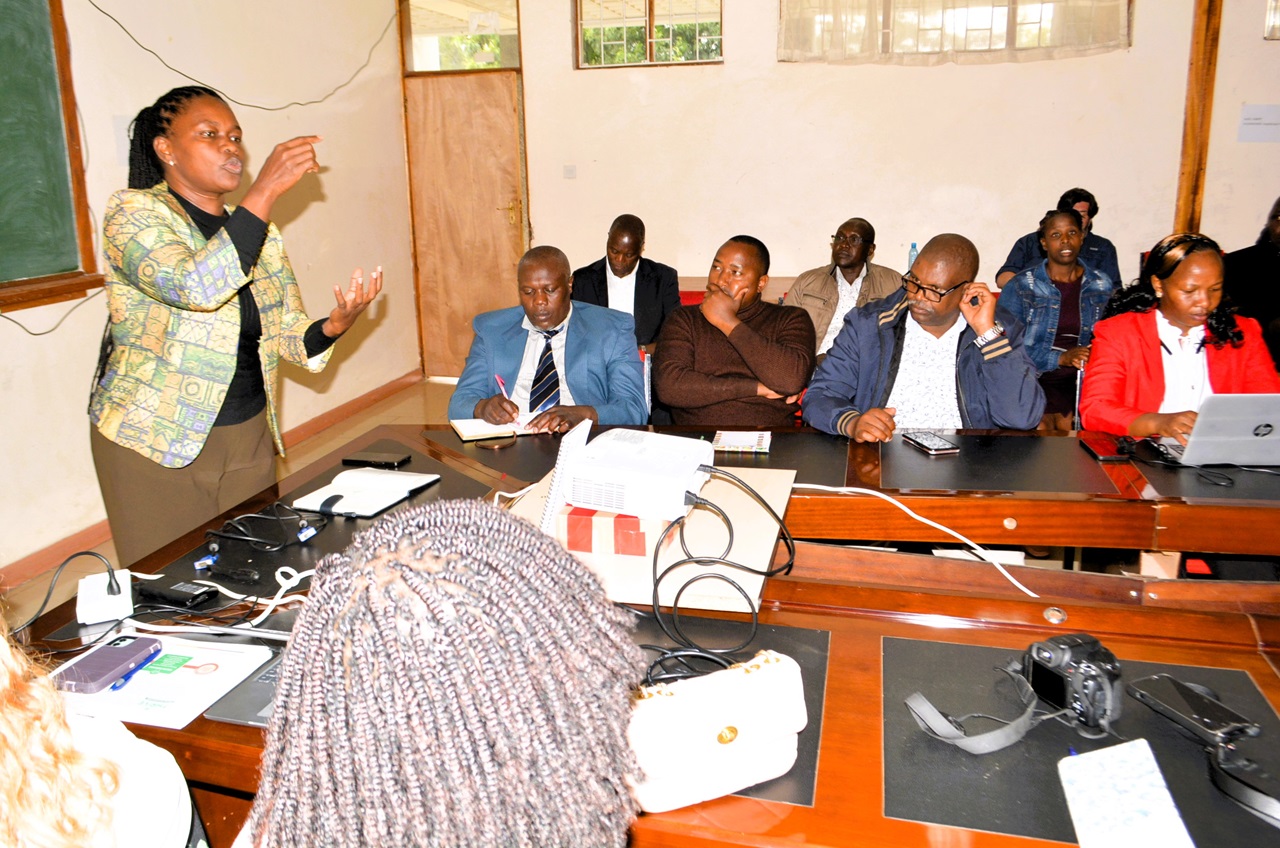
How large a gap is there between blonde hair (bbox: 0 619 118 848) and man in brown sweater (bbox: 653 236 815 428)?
7.34ft

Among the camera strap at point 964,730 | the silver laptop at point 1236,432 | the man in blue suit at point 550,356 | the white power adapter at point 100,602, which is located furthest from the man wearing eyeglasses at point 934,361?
the white power adapter at point 100,602

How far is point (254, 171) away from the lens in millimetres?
4438

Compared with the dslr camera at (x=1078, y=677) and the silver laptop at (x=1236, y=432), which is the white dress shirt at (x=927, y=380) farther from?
the dslr camera at (x=1078, y=677)

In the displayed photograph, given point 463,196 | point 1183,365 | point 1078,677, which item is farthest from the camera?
point 463,196

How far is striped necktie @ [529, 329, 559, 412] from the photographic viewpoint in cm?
287

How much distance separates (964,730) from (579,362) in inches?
77.5

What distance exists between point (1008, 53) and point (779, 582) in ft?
15.8

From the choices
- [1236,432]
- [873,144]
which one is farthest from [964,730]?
[873,144]

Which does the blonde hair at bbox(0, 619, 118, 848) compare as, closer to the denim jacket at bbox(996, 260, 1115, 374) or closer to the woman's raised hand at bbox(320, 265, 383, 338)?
the woman's raised hand at bbox(320, 265, 383, 338)

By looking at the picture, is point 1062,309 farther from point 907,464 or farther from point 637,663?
point 637,663

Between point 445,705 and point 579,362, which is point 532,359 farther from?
point 445,705

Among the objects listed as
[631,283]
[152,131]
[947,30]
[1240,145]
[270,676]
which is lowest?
[270,676]

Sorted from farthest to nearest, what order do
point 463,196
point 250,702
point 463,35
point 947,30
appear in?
point 463,196 < point 463,35 < point 947,30 < point 250,702

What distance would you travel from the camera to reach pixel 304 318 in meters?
2.35
